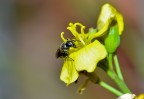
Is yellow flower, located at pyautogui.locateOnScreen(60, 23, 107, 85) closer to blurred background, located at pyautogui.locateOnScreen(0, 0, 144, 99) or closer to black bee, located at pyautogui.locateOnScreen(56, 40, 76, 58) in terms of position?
black bee, located at pyautogui.locateOnScreen(56, 40, 76, 58)

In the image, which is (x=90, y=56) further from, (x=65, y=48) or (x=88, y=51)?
(x=65, y=48)

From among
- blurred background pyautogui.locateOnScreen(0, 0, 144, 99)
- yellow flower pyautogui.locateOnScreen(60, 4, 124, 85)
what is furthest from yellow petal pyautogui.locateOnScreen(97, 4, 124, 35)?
blurred background pyautogui.locateOnScreen(0, 0, 144, 99)

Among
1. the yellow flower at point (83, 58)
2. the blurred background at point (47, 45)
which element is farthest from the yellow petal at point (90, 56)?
the blurred background at point (47, 45)

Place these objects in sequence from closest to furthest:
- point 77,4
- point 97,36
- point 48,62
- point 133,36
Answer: point 97,36, point 133,36, point 48,62, point 77,4

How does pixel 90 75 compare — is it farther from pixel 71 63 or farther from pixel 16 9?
pixel 16 9

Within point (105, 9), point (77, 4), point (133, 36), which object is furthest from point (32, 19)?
point (105, 9)

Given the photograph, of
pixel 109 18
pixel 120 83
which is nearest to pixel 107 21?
pixel 109 18
